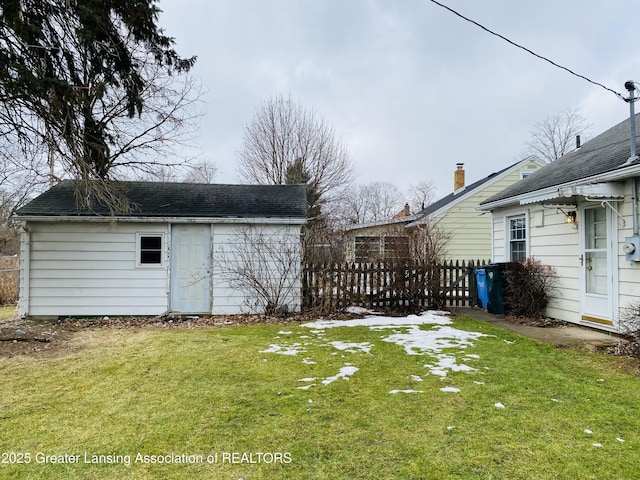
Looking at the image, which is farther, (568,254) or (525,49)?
(568,254)

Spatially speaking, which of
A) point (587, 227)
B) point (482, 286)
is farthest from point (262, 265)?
point (587, 227)

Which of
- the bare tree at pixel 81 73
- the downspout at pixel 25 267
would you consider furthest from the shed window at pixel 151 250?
the downspout at pixel 25 267

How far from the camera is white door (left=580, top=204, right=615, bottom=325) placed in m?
6.46

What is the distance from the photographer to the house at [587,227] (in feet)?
20.0

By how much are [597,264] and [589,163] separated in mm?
2134

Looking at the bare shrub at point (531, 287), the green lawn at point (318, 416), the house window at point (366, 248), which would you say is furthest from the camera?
the house window at point (366, 248)

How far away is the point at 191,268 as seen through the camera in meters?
8.83

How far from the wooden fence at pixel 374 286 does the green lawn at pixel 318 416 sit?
3.44 metres

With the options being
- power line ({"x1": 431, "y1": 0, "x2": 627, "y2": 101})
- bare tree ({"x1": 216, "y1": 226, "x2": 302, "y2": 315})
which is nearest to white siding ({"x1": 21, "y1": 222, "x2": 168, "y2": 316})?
bare tree ({"x1": 216, "y1": 226, "x2": 302, "y2": 315})

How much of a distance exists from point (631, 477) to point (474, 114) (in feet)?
58.6

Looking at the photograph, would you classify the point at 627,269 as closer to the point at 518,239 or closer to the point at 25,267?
the point at 518,239

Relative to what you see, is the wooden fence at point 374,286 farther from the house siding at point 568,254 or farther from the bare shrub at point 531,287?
the house siding at point 568,254

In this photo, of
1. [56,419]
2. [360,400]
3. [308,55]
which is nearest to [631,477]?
[360,400]

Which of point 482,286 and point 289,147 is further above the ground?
point 289,147
